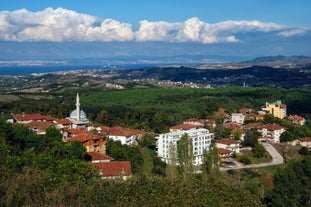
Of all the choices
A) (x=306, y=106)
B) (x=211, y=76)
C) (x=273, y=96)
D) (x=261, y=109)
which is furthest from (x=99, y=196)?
(x=211, y=76)

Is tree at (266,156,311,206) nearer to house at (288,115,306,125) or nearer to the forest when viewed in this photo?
the forest

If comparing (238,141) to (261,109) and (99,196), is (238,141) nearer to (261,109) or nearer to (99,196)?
(261,109)

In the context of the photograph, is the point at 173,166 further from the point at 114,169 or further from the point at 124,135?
the point at 124,135

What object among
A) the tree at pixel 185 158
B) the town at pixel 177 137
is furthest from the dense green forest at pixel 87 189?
the tree at pixel 185 158

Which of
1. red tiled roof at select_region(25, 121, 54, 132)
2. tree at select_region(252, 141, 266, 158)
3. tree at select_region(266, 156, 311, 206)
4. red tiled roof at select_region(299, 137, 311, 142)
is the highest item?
red tiled roof at select_region(25, 121, 54, 132)

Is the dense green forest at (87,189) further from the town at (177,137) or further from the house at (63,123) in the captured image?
the house at (63,123)

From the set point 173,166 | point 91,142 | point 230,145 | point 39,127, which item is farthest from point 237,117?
point 173,166

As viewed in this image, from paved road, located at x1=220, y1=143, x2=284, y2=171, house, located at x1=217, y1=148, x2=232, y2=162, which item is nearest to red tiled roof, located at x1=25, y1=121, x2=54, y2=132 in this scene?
paved road, located at x1=220, y1=143, x2=284, y2=171
